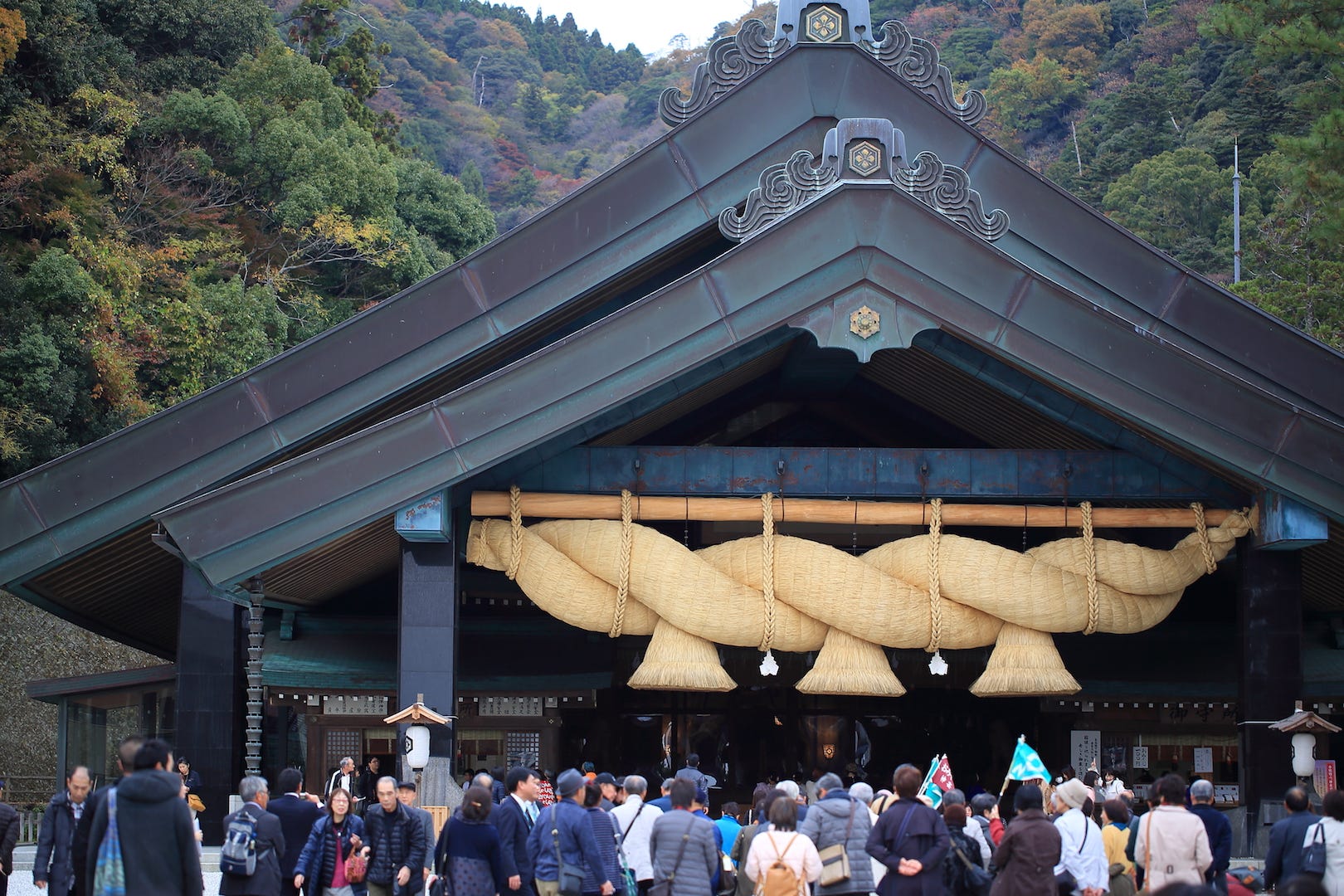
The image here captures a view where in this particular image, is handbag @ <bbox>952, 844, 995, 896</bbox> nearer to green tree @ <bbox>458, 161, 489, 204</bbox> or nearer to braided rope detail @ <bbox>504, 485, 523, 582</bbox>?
braided rope detail @ <bbox>504, 485, 523, 582</bbox>

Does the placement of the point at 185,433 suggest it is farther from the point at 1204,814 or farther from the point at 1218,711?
the point at 1218,711

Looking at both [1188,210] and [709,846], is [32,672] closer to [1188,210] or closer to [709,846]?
[709,846]

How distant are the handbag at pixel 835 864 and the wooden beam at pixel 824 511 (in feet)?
17.8

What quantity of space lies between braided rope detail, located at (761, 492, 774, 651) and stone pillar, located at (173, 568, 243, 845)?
5.66 meters

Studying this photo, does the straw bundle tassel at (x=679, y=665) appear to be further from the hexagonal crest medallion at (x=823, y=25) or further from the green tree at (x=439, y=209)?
the green tree at (x=439, y=209)

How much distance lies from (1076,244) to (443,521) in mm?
6680

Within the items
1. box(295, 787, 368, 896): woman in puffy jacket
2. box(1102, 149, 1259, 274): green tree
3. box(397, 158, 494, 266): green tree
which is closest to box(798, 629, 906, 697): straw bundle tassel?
box(295, 787, 368, 896): woman in puffy jacket

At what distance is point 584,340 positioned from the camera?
1323 cm

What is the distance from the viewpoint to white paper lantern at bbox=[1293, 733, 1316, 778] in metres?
13.5

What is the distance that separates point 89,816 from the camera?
836cm

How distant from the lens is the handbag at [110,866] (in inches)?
283

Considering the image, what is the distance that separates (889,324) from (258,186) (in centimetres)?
2365

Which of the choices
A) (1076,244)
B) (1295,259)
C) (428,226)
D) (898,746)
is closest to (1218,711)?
(898,746)

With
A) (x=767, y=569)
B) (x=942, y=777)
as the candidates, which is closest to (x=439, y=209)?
(x=767, y=569)
